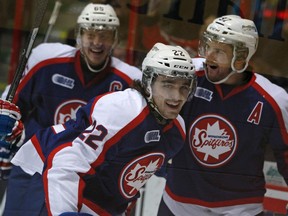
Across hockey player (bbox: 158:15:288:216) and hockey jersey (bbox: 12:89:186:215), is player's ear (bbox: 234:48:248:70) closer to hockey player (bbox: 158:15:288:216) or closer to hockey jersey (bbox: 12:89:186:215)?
hockey player (bbox: 158:15:288:216)

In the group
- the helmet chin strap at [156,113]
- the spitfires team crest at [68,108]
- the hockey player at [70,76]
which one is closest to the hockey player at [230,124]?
the helmet chin strap at [156,113]

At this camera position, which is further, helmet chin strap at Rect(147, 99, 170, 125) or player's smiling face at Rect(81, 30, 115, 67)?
player's smiling face at Rect(81, 30, 115, 67)

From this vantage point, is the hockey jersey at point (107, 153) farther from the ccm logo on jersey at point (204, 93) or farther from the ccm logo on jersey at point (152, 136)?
the ccm logo on jersey at point (204, 93)

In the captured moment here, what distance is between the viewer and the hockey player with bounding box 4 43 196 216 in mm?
2047

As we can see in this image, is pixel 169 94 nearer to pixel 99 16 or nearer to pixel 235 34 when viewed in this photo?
pixel 235 34

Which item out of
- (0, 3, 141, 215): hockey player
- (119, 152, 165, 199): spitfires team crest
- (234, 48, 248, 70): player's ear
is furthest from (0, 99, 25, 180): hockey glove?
(234, 48, 248, 70): player's ear

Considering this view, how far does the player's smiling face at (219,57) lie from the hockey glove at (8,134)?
0.54 meters

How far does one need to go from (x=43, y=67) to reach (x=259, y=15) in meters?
0.78

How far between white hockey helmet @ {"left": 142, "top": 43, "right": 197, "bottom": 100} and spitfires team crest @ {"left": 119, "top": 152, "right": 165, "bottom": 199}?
162 mm

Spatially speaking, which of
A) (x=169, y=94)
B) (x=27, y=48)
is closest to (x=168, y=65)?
(x=169, y=94)

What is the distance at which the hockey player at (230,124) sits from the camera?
2186 millimetres

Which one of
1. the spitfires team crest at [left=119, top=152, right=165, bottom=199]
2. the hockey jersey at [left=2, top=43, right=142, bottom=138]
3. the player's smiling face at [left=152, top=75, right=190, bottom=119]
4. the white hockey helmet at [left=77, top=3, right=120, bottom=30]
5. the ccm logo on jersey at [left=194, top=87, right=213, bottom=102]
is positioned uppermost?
the white hockey helmet at [left=77, top=3, right=120, bottom=30]

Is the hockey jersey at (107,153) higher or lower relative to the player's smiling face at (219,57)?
lower

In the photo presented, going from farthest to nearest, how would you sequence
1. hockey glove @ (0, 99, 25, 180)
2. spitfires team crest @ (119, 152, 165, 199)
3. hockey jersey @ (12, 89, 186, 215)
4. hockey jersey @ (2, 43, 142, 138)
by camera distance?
1. hockey jersey @ (2, 43, 142, 138)
2. hockey glove @ (0, 99, 25, 180)
3. spitfires team crest @ (119, 152, 165, 199)
4. hockey jersey @ (12, 89, 186, 215)
